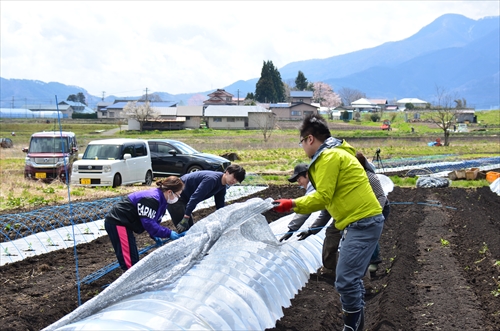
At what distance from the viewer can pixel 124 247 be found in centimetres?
552

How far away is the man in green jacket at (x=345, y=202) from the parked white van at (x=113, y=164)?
11.7m

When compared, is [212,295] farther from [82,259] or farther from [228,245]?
[82,259]

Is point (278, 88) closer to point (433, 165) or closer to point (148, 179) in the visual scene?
point (433, 165)

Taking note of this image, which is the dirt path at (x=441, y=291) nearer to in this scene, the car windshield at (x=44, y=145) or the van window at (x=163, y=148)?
the van window at (x=163, y=148)

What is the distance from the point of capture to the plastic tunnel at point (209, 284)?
11.2 ft

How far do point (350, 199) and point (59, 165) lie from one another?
14876 millimetres

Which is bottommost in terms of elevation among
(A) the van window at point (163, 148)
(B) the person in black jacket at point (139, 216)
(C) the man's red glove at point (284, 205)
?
(A) the van window at point (163, 148)

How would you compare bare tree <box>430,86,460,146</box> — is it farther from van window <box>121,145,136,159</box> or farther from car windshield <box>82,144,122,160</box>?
car windshield <box>82,144,122,160</box>

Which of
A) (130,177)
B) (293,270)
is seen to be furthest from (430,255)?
(130,177)

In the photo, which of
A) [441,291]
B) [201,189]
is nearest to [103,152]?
[201,189]

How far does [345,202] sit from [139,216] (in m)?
2.09

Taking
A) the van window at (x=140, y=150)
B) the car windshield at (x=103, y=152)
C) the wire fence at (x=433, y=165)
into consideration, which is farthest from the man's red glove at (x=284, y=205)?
the wire fence at (x=433, y=165)

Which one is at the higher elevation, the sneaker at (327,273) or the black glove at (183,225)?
the black glove at (183,225)

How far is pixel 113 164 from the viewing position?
15.3 meters
